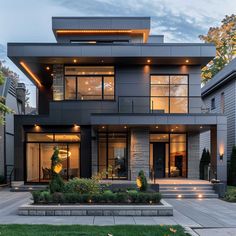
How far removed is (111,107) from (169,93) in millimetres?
3557

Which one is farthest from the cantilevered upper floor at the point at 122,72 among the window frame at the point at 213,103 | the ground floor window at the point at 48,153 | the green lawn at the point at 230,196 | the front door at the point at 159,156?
the window frame at the point at 213,103

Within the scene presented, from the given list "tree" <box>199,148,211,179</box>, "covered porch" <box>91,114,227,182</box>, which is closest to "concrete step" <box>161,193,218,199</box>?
"covered porch" <box>91,114,227,182</box>

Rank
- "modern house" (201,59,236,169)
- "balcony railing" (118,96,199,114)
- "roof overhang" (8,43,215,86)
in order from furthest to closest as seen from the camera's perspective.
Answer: "modern house" (201,59,236,169) < "balcony railing" (118,96,199,114) < "roof overhang" (8,43,215,86)

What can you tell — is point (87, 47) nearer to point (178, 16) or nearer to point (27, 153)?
point (27, 153)

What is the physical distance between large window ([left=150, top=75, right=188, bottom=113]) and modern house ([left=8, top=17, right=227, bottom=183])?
0.19 ft

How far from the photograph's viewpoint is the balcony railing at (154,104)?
18.2m

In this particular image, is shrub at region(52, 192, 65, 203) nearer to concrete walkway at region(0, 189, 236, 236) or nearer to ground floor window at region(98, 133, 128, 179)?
concrete walkway at region(0, 189, 236, 236)

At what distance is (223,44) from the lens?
35406 mm

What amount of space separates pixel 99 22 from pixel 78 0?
3.26 m

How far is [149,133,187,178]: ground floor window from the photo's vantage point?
64.9ft

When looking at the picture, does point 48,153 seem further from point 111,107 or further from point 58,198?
point 58,198

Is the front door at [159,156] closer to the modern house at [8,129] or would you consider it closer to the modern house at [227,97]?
the modern house at [227,97]

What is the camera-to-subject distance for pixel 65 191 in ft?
37.7

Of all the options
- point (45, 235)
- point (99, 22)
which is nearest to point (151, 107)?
point (99, 22)
